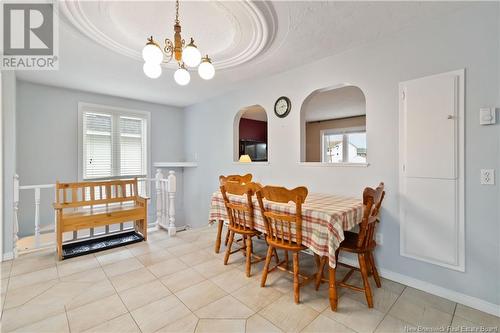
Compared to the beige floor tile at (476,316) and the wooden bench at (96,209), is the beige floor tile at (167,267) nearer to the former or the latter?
the wooden bench at (96,209)

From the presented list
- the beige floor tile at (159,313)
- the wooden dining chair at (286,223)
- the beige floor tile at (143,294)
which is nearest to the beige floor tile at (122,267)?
the beige floor tile at (143,294)

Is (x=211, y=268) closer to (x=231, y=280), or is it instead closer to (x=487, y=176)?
(x=231, y=280)

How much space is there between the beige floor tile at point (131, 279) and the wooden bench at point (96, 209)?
94 centimetres

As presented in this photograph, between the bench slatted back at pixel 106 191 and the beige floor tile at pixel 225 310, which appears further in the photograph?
the bench slatted back at pixel 106 191

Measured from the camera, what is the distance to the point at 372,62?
8.07 feet

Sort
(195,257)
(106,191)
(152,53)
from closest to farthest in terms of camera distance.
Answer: (152,53), (195,257), (106,191)

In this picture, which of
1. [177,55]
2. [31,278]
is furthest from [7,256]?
[177,55]

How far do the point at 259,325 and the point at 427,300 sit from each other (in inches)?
58.5

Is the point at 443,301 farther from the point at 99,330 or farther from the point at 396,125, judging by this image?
the point at 99,330

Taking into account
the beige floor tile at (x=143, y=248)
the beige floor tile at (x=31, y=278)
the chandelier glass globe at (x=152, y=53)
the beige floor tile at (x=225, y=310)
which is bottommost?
the beige floor tile at (x=225, y=310)

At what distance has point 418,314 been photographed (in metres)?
1.80

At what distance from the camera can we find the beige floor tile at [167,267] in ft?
7.98

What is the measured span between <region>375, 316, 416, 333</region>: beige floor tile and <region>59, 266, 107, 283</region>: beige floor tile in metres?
2.47
